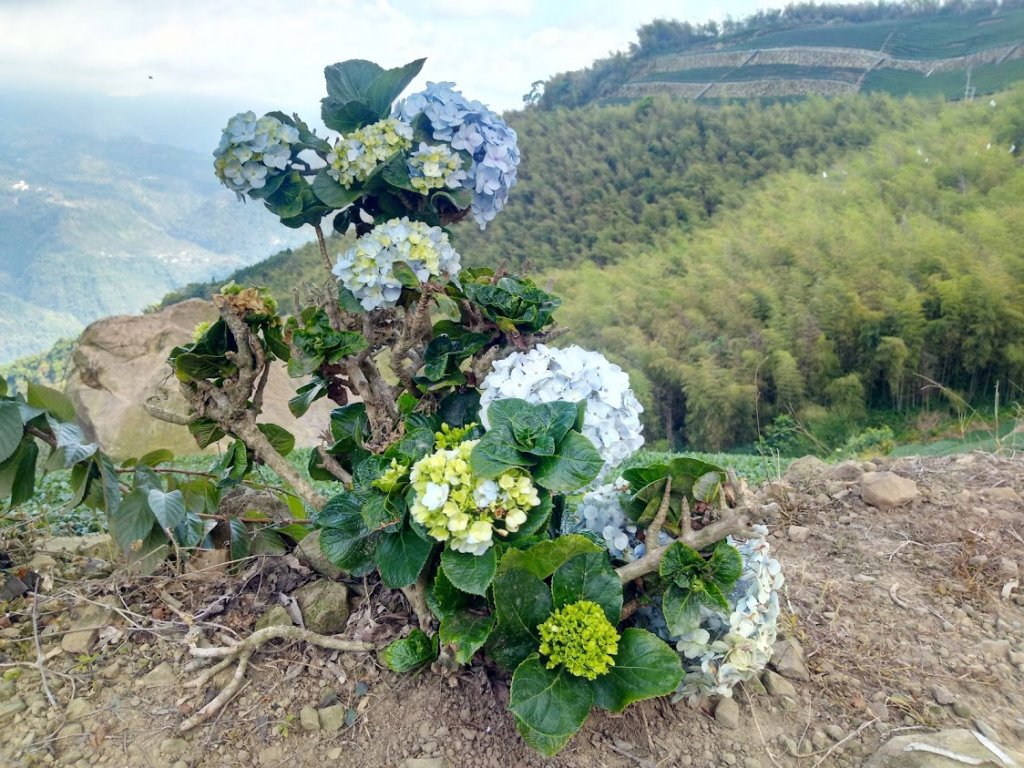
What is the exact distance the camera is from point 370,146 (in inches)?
55.6

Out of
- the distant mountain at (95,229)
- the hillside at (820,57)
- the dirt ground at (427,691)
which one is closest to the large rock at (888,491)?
the dirt ground at (427,691)

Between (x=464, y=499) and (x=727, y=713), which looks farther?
(x=727, y=713)

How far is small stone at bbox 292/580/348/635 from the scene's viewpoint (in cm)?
158

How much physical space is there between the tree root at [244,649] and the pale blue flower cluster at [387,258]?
72 centimetres

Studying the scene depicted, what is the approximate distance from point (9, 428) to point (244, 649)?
691mm

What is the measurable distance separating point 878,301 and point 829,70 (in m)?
16.9

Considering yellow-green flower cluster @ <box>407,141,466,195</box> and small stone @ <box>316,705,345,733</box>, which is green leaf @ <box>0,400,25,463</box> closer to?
small stone @ <box>316,705,345,733</box>

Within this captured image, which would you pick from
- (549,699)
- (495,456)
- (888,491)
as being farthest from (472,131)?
(888,491)

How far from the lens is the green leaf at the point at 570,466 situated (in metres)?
1.13

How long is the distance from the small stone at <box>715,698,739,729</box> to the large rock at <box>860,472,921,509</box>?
1.33m

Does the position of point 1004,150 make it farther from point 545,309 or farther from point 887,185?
point 545,309

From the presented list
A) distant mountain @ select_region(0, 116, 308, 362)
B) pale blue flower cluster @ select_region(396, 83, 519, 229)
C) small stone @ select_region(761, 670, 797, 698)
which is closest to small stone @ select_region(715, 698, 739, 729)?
small stone @ select_region(761, 670, 797, 698)

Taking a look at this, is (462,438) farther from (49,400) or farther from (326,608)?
(49,400)

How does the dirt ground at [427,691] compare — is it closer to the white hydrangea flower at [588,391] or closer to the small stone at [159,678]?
the small stone at [159,678]
